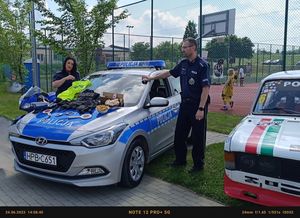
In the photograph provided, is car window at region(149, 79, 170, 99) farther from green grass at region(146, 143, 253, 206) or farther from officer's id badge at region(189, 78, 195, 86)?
green grass at region(146, 143, 253, 206)

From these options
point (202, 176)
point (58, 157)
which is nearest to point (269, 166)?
point (202, 176)

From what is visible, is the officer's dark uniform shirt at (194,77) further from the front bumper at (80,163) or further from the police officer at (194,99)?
the front bumper at (80,163)

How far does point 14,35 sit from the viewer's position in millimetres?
19797

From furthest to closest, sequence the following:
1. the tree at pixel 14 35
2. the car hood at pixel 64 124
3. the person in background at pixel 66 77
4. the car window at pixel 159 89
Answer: the tree at pixel 14 35 < the person in background at pixel 66 77 < the car window at pixel 159 89 < the car hood at pixel 64 124

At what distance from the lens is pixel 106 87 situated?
595 centimetres

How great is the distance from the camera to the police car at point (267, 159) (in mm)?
3600

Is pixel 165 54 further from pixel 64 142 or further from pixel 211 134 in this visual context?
pixel 64 142

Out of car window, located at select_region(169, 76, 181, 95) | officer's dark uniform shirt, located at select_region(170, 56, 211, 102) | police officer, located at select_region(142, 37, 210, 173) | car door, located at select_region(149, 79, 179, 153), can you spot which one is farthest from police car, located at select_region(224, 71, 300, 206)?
car window, located at select_region(169, 76, 181, 95)

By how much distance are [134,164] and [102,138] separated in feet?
2.52

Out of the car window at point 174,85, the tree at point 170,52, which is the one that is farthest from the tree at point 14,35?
the car window at point 174,85

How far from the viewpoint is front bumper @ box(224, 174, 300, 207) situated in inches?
142

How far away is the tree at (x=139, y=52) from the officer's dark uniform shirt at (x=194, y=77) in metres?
11.9

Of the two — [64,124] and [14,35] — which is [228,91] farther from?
[14,35]

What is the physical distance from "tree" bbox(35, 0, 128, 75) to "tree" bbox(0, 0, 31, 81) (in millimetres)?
11474
